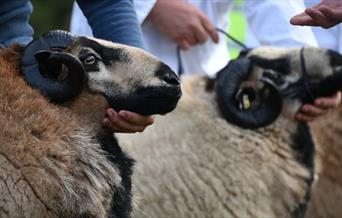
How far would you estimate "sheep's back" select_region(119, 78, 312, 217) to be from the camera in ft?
13.1

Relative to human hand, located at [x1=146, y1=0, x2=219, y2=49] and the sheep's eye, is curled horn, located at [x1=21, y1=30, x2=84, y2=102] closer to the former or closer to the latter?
the sheep's eye

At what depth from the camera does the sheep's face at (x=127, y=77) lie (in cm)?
275

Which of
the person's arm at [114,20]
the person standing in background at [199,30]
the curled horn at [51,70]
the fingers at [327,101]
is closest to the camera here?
the curled horn at [51,70]

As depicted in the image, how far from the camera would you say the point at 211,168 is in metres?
4.14

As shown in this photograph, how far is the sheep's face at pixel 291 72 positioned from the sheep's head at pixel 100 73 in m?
1.57

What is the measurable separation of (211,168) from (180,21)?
33.9 inches

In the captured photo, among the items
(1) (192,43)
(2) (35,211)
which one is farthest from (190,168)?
(2) (35,211)

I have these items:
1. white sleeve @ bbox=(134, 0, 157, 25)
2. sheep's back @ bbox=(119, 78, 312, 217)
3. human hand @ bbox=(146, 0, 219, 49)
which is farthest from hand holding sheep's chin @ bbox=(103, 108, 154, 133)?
human hand @ bbox=(146, 0, 219, 49)

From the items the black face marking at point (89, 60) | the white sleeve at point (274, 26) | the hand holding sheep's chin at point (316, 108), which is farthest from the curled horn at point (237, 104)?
the black face marking at point (89, 60)

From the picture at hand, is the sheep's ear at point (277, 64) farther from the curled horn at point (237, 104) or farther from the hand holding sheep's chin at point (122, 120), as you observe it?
the hand holding sheep's chin at point (122, 120)

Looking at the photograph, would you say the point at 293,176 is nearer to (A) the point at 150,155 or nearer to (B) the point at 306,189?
(B) the point at 306,189

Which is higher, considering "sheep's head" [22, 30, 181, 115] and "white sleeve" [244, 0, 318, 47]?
"sheep's head" [22, 30, 181, 115]

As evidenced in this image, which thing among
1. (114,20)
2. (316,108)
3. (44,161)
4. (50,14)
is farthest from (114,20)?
(50,14)

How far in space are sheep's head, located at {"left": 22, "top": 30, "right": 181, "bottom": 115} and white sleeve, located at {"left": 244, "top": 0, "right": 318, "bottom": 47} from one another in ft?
3.56
